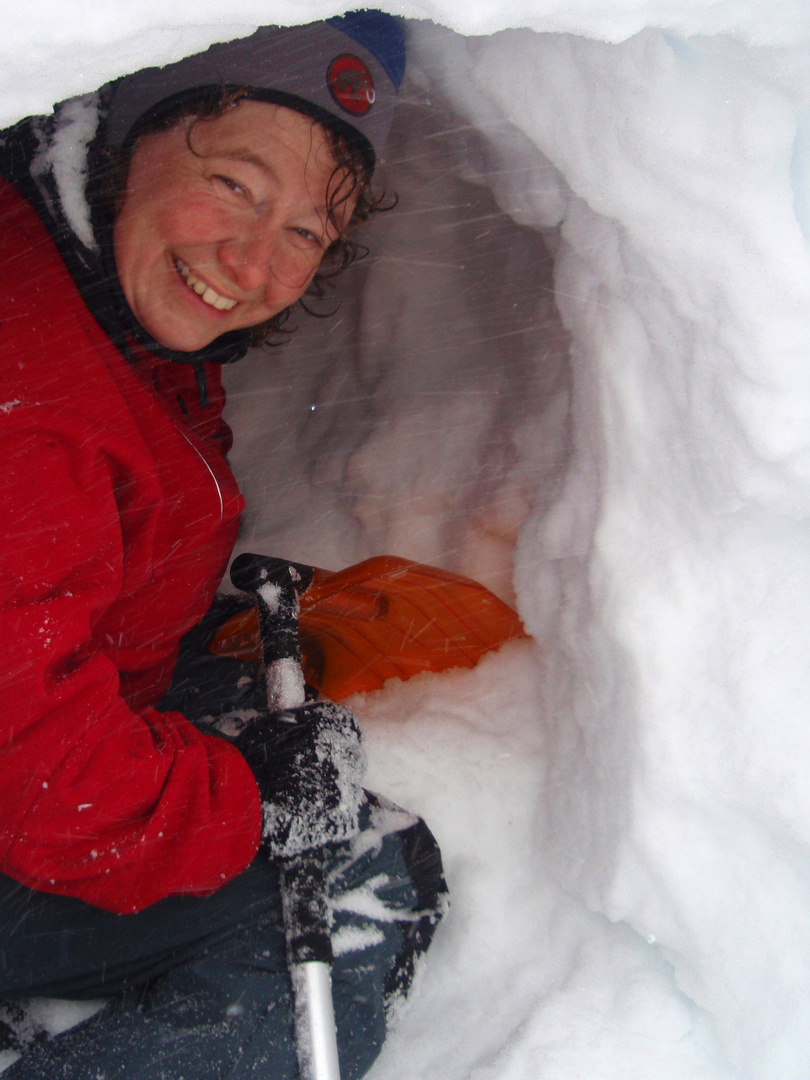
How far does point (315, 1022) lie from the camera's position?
3.80 ft

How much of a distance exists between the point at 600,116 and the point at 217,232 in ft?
2.10

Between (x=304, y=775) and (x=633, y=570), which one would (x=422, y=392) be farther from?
(x=304, y=775)

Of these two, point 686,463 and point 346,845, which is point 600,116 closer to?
point 686,463

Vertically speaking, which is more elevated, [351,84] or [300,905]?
[351,84]

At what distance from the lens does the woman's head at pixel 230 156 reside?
120cm

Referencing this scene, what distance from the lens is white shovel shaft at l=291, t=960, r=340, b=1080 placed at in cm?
114

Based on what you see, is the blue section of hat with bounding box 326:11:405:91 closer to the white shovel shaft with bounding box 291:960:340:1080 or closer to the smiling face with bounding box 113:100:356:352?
the smiling face with bounding box 113:100:356:352

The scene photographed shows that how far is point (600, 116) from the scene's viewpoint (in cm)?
110

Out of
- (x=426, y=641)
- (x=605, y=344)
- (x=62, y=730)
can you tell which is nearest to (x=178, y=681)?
(x=426, y=641)

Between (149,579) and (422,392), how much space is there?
1379mm

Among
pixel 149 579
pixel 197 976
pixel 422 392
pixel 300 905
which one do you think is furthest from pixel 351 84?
pixel 197 976

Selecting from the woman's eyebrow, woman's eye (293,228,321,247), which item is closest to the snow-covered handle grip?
woman's eye (293,228,321,247)

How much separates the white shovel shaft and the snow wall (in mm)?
306

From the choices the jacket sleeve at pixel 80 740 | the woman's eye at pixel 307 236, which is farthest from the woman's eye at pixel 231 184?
the jacket sleeve at pixel 80 740
